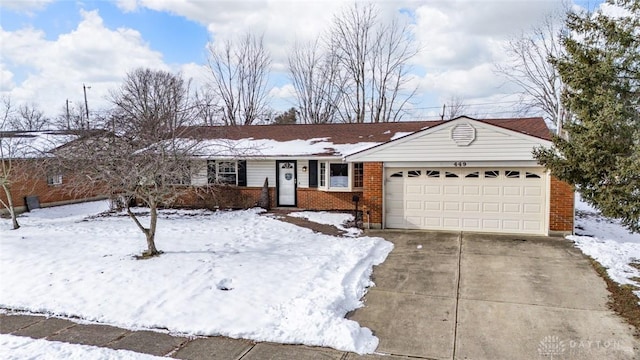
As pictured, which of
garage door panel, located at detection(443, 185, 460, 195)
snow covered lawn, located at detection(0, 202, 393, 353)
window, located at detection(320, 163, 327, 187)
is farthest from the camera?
window, located at detection(320, 163, 327, 187)

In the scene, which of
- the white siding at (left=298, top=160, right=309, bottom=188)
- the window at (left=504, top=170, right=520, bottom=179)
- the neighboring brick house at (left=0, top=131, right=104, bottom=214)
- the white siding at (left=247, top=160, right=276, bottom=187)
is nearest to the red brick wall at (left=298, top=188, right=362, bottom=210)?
the white siding at (left=298, top=160, right=309, bottom=188)

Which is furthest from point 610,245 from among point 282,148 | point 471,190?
point 282,148

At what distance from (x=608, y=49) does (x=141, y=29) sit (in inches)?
511

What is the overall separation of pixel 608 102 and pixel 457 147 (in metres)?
5.49

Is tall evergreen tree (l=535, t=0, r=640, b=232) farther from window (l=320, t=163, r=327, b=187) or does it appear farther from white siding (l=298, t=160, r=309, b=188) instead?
white siding (l=298, t=160, r=309, b=188)

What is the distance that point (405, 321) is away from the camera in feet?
18.6

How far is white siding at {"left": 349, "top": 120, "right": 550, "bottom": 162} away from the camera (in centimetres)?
1091

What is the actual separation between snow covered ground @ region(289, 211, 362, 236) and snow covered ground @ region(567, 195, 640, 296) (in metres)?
5.70

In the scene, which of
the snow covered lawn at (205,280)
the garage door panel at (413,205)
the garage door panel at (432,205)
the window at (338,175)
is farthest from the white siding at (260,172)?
the garage door panel at (432,205)

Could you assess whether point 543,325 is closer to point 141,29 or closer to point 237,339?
point 237,339

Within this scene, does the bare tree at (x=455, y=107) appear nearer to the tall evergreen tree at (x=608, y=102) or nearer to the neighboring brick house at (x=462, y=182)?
the neighboring brick house at (x=462, y=182)

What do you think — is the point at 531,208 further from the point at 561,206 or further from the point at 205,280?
the point at 205,280

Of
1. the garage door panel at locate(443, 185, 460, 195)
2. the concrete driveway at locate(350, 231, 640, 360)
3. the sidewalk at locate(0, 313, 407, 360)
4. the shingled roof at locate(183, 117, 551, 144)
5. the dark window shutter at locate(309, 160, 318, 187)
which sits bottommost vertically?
the sidewalk at locate(0, 313, 407, 360)

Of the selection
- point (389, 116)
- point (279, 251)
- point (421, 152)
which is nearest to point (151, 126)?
point (279, 251)
